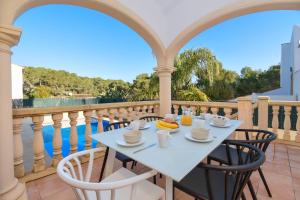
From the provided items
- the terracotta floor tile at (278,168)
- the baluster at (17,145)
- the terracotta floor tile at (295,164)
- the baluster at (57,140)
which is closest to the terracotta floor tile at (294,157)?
the terracotta floor tile at (295,164)

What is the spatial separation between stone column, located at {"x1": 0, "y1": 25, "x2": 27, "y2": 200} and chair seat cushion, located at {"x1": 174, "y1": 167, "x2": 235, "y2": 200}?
1.46 metres

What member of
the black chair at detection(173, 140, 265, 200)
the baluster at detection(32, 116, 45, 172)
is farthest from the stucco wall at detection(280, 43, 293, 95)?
the baluster at detection(32, 116, 45, 172)

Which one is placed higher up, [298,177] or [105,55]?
[105,55]

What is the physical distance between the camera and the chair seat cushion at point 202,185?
1134 millimetres

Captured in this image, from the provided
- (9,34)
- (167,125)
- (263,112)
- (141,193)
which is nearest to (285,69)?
(263,112)

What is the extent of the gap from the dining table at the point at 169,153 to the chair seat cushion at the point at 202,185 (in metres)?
0.19

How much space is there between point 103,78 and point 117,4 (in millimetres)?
23032

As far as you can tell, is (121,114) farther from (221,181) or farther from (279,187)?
(279,187)

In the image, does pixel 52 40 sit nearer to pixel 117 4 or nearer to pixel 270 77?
pixel 117 4

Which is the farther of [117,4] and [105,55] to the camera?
[105,55]

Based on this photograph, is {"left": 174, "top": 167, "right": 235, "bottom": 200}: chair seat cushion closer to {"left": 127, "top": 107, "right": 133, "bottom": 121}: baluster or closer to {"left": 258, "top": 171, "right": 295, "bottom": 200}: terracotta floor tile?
{"left": 258, "top": 171, "right": 295, "bottom": 200}: terracotta floor tile

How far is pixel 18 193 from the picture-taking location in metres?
1.52

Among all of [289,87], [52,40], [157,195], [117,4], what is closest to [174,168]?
[157,195]

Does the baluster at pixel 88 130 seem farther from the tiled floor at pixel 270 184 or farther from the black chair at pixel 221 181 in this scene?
the black chair at pixel 221 181
